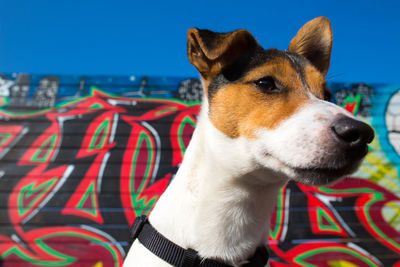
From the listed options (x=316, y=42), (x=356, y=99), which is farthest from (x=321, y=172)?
(x=356, y=99)

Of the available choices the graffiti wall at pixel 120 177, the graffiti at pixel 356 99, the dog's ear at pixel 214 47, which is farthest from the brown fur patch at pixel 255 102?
the graffiti at pixel 356 99

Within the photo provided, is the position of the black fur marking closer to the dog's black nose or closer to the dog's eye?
the dog's eye

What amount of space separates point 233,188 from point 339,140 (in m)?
0.51

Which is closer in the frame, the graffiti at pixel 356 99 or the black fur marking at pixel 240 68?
the black fur marking at pixel 240 68

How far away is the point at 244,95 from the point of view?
4.45 feet

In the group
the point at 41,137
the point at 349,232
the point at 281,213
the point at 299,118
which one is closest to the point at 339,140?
the point at 299,118

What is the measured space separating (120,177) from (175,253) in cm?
310

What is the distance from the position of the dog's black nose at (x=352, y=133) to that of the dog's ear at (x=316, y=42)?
36.9 inches

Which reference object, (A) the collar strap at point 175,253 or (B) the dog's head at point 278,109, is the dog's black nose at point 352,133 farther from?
(A) the collar strap at point 175,253

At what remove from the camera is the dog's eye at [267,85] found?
4.41ft

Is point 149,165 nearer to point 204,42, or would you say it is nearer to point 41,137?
point 41,137

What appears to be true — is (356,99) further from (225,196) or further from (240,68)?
(225,196)

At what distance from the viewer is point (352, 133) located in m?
1.00

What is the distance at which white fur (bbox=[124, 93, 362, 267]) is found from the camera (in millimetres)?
1215
